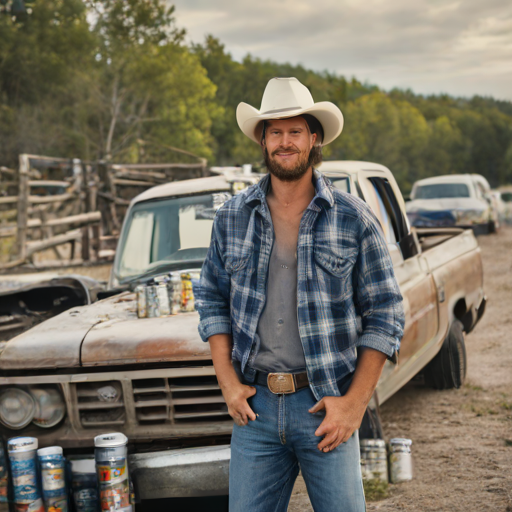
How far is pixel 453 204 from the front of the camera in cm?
1925

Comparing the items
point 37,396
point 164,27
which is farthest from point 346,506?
point 164,27

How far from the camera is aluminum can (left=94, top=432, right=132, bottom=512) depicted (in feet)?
10.8

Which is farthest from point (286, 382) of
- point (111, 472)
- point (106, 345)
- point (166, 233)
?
point (166, 233)

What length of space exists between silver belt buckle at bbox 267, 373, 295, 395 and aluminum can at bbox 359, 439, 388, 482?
2.20 meters

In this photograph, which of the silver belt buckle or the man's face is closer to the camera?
the silver belt buckle

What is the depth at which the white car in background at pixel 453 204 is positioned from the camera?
18.6 meters

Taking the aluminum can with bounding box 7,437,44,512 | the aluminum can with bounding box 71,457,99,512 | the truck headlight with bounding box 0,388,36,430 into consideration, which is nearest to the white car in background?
the truck headlight with bounding box 0,388,36,430

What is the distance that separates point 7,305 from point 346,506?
392cm

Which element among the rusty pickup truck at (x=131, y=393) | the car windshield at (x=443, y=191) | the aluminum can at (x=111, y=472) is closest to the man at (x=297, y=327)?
the aluminum can at (x=111, y=472)

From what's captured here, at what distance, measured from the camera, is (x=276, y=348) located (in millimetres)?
2395

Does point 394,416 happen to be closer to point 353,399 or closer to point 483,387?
point 483,387

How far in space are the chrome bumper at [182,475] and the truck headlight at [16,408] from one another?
0.66 meters

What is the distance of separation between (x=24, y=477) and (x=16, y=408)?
563 mm

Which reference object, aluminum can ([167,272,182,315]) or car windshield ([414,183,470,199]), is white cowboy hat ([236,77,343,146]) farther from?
car windshield ([414,183,470,199])
